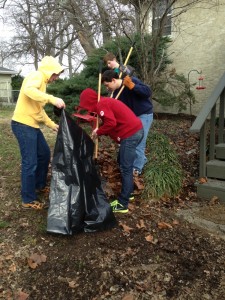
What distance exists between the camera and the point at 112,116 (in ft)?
12.0

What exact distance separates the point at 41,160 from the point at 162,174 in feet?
5.52

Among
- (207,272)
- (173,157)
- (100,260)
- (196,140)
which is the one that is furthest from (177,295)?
(196,140)

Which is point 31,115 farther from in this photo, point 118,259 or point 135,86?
point 118,259

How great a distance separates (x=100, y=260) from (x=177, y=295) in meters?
0.77

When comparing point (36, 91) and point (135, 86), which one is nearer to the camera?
point (36, 91)

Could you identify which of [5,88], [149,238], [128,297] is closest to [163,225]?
[149,238]

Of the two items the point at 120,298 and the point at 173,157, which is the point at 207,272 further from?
the point at 173,157

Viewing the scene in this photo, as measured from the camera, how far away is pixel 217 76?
1012 cm

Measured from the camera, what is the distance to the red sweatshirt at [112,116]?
12.0ft

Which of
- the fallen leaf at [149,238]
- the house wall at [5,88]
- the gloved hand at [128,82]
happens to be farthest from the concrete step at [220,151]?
the house wall at [5,88]

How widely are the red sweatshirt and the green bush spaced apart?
984 mm

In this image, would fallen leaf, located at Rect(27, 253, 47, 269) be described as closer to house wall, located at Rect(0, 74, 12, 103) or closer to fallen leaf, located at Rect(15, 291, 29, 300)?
fallen leaf, located at Rect(15, 291, 29, 300)

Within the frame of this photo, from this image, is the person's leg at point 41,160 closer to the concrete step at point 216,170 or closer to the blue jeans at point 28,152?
the blue jeans at point 28,152

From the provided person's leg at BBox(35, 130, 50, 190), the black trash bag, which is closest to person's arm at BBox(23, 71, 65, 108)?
the black trash bag
